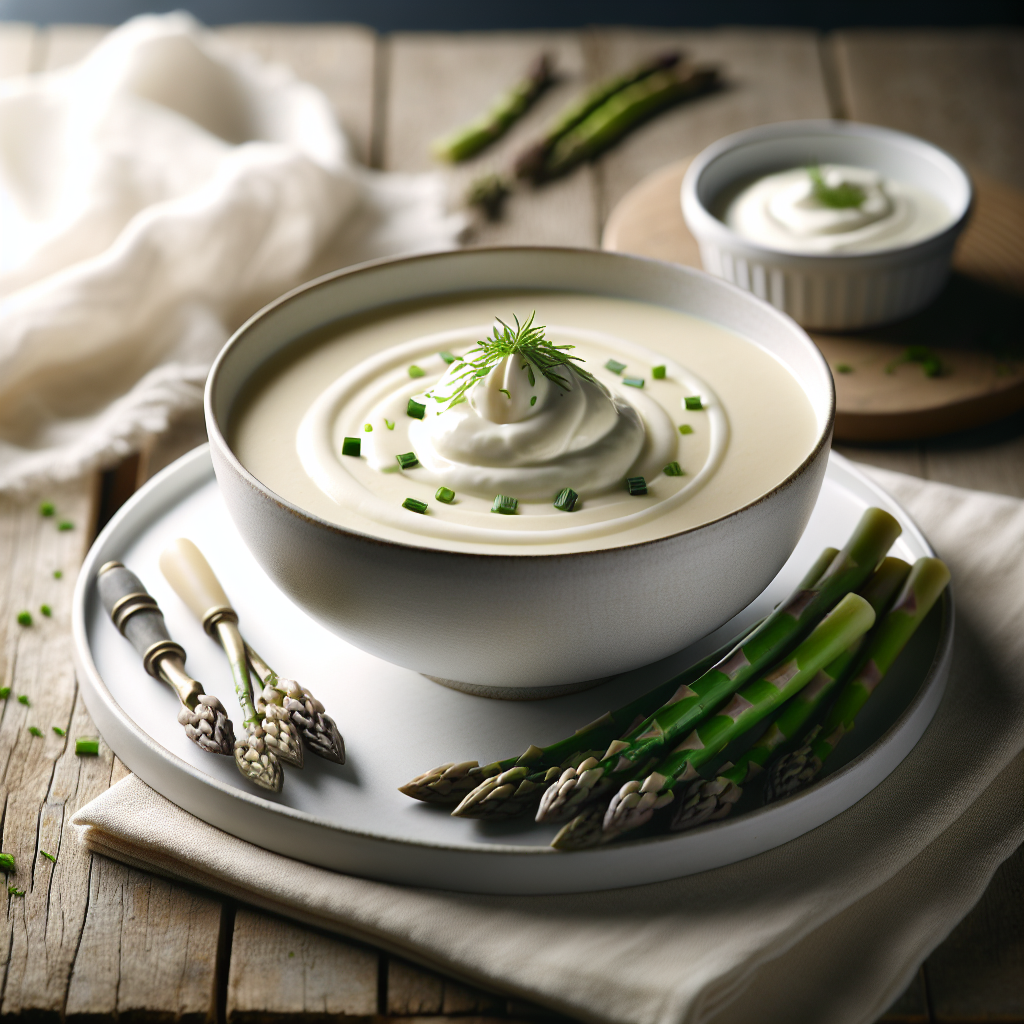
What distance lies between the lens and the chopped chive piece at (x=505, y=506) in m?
1.27

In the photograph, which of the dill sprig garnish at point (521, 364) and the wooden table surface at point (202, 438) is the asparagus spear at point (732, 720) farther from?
the dill sprig garnish at point (521, 364)

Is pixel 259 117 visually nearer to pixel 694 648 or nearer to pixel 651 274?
pixel 651 274

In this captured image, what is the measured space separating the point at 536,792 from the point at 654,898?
152mm

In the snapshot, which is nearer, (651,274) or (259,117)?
(651,274)

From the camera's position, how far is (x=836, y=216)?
2176 millimetres

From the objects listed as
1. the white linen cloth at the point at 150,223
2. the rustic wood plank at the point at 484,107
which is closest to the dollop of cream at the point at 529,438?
the white linen cloth at the point at 150,223

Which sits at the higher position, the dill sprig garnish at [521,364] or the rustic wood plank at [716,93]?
the dill sprig garnish at [521,364]

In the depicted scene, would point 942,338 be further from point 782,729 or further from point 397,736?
point 397,736

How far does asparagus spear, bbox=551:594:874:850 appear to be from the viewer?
45.6 inches

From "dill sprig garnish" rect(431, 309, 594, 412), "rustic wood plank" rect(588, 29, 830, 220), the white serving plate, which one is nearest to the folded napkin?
the white serving plate

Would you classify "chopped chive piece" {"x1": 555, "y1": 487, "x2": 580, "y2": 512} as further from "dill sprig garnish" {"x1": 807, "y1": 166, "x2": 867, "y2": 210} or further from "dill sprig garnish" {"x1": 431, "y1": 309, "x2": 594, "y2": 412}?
"dill sprig garnish" {"x1": 807, "y1": 166, "x2": 867, "y2": 210}

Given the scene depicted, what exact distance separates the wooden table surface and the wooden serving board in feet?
0.18

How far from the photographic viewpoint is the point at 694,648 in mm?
1433

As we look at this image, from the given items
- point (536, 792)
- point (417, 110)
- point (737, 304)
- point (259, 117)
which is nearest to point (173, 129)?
point (259, 117)
